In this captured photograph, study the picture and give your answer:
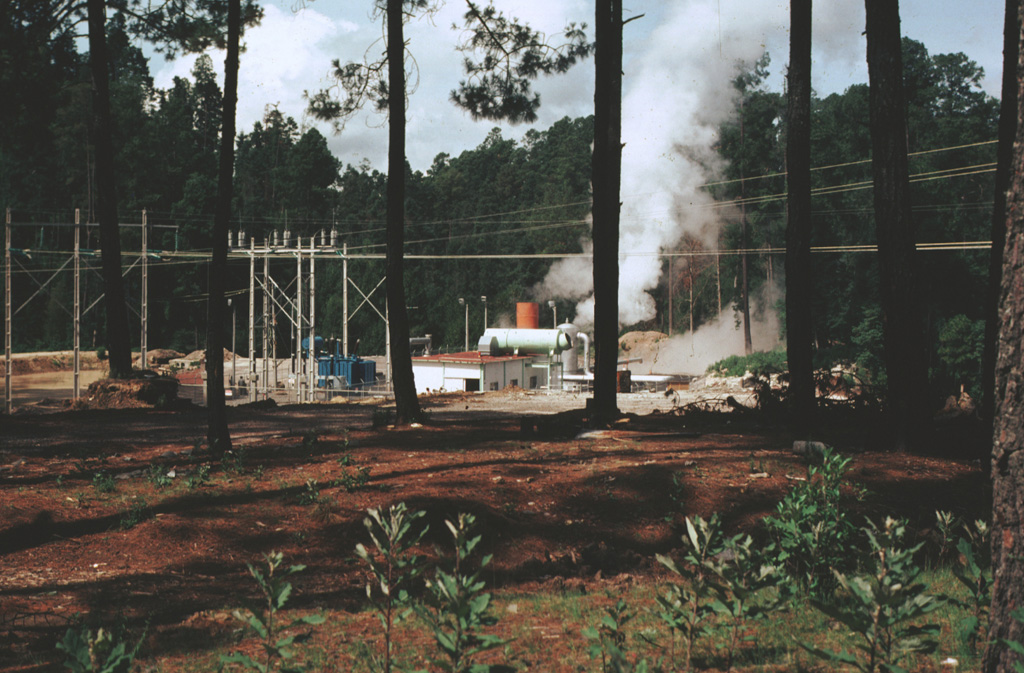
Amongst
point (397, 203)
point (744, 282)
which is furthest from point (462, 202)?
point (397, 203)

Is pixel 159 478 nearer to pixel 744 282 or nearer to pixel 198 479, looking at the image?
pixel 198 479

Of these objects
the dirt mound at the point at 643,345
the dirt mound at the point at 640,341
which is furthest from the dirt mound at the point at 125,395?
the dirt mound at the point at 640,341

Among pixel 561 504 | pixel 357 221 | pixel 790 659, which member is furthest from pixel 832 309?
pixel 357 221

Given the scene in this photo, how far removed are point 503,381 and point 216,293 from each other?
2912cm

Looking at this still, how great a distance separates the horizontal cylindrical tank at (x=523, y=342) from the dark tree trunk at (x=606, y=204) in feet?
101

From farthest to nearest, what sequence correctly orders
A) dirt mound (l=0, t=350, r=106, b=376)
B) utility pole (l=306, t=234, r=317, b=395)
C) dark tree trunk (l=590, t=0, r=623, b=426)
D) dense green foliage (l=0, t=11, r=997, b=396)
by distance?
1. dirt mound (l=0, t=350, r=106, b=376)
2. dense green foliage (l=0, t=11, r=997, b=396)
3. utility pole (l=306, t=234, r=317, b=395)
4. dark tree trunk (l=590, t=0, r=623, b=426)

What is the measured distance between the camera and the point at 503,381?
38.8m

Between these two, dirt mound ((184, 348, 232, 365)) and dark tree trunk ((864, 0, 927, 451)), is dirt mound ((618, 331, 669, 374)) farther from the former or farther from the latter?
dark tree trunk ((864, 0, 927, 451))

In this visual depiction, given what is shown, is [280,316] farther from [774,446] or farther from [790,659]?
[790,659]

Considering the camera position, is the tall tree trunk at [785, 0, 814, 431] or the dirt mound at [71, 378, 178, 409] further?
the dirt mound at [71, 378, 178, 409]

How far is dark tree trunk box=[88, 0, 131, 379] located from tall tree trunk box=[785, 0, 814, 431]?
12.3 m

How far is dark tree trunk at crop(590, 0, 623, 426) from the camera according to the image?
1188 cm

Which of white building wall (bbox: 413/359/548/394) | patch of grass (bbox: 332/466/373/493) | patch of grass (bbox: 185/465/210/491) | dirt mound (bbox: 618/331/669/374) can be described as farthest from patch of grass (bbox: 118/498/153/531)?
dirt mound (bbox: 618/331/669/374)

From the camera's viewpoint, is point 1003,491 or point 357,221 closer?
point 1003,491
